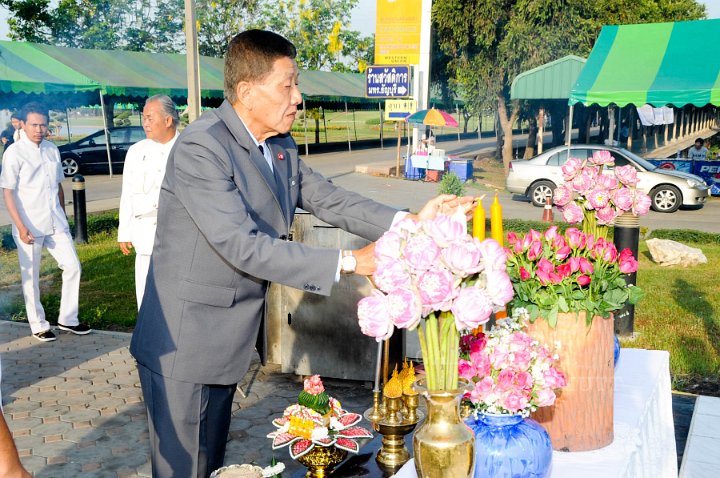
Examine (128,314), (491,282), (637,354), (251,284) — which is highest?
(491,282)

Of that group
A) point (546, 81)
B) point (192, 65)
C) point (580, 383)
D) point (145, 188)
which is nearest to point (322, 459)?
point (580, 383)

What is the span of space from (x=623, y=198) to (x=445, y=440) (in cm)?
202

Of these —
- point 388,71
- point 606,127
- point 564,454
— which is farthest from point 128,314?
point 606,127

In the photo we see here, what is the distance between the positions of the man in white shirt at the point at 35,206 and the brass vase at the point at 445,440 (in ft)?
19.0

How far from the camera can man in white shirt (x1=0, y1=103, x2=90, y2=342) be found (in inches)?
270

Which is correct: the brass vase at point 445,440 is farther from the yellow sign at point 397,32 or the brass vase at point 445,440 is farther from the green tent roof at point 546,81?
the yellow sign at point 397,32

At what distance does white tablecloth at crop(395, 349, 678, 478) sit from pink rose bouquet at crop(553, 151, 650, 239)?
2.25 ft

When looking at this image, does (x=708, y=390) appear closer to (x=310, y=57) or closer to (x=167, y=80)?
(x=167, y=80)

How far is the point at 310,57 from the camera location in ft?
150

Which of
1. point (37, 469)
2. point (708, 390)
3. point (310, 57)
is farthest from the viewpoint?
point (310, 57)

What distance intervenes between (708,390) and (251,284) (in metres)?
4.57

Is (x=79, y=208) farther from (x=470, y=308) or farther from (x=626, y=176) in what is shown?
(x=470, y=308)

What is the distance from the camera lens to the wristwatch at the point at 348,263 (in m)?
2.43

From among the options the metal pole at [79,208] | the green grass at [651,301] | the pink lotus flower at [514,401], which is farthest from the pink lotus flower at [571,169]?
the metal pole at [79,208]
